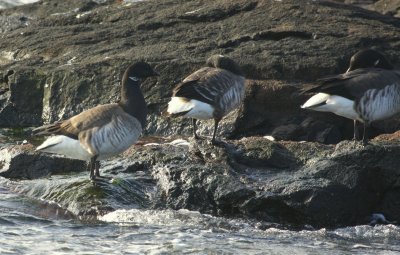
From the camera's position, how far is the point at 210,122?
14.3 meters

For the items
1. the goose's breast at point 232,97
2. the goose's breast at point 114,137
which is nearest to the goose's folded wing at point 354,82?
the goose's breast at point 232,97

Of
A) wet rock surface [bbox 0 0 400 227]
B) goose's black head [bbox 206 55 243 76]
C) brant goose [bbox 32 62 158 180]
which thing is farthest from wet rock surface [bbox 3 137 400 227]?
goose's black head [bbox 206 55 243 76]

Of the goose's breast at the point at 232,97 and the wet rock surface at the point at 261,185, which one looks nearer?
the wet rock surface at the point at 261,185

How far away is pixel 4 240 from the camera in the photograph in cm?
988

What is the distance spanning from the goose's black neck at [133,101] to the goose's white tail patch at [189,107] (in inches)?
19.6

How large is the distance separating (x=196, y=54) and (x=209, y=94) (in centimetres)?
309

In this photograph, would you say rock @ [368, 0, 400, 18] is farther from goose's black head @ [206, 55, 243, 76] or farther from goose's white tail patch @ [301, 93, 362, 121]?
goose's white tail patch @ [301, 93, 362, 121]

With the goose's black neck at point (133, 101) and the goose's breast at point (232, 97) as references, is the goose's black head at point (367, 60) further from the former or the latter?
the goose's black neck at point (133, 101)

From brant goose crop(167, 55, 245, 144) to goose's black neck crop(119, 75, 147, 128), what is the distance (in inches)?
Answer: 20.8

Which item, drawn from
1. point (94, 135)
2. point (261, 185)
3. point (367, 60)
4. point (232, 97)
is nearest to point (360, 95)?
point (367, 60)

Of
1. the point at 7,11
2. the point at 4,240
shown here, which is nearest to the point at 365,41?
the point at 4,240

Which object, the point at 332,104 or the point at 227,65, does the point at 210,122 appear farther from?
the point at 332,104

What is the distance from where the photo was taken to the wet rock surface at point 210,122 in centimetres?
1081

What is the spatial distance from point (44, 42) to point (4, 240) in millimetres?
8192
